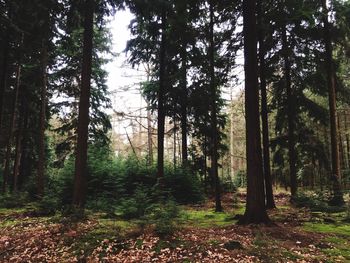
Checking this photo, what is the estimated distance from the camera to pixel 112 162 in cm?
1614

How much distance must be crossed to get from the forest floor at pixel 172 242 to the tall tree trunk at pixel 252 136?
1.69ft

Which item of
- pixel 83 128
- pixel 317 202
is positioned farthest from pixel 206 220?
pixel 317 202

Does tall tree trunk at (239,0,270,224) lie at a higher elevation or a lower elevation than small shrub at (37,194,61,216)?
higher

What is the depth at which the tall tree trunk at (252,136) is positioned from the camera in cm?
917

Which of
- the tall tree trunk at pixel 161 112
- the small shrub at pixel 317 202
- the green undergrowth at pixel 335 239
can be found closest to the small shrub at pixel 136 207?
the tall tree trunk at pixel 161 112

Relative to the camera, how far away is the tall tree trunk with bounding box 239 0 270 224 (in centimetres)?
917

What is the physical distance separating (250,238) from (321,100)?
2038 centimetres

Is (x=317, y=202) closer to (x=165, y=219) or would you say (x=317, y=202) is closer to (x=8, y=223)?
(x=165, y=219)

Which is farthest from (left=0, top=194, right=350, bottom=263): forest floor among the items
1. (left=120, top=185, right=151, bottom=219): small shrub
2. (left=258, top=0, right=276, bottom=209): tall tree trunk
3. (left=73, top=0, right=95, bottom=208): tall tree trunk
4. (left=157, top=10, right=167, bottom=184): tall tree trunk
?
(left=157, top=10, right=167, bottom=184): tall tree trunk

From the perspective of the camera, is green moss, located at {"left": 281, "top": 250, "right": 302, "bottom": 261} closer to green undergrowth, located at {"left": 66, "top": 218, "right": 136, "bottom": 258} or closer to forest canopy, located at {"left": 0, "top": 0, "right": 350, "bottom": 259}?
forest canopy, located at {"left": 0, "top": 0, "right": 350, "bottom": 259}

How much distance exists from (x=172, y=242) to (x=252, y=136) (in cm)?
378

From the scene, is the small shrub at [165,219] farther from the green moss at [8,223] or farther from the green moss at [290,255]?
the green moss at [8,223]

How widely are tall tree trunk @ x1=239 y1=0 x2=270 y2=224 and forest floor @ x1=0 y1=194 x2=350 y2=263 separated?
0.51m

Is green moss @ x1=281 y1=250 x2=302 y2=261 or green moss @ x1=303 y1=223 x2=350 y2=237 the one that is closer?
green moss @ x1=281 y1=250 x2=302 y2=261
